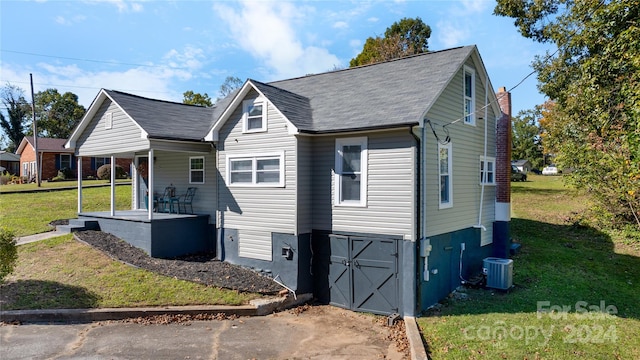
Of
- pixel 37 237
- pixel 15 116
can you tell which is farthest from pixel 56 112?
pixel 37 237

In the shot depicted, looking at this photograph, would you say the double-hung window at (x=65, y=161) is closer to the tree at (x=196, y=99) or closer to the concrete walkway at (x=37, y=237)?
the tree at (x=196, y=99)

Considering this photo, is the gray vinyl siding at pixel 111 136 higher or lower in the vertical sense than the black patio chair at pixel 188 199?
higher

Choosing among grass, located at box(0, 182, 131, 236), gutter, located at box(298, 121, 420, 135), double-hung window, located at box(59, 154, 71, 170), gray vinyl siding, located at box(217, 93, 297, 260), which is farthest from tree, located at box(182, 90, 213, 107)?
gutter, located at box(298, 121, 420, 135)

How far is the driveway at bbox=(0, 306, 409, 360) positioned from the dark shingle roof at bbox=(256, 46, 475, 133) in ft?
15.8

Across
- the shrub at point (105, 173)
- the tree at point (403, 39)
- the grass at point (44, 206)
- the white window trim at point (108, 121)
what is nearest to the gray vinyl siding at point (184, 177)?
the white window trim at point (108, 121)

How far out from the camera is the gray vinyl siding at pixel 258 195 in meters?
10.3

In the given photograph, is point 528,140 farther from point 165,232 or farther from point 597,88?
point 165,232

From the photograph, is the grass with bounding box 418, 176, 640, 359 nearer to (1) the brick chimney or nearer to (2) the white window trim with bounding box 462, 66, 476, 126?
(1) the brick chimney

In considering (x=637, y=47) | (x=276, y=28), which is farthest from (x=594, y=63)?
(x=276, y=28)

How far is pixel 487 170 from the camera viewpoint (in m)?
13.1

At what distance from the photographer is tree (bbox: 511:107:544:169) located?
69000 mm

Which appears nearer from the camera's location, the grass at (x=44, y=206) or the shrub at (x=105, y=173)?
the grass at (x=44, y=206)

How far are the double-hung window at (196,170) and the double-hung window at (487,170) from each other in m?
9.69

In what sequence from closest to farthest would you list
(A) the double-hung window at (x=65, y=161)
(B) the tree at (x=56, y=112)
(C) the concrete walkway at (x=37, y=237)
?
(C) the concrete walkway at (x=37, y=237) → (A) the double-hung window at (x=65, y=161) → (B) the tree at (x=56, y=112)
